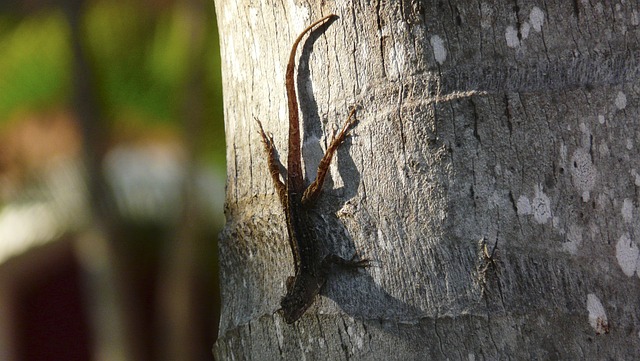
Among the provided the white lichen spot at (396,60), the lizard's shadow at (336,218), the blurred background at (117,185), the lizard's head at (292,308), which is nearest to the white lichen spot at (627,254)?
the lizard's shadow at (336,218)

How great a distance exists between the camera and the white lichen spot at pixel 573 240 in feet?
4.98

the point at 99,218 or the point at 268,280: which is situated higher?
the point at 99,218

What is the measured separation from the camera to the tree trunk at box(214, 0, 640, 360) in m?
1.50

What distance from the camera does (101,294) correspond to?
21.5 feet

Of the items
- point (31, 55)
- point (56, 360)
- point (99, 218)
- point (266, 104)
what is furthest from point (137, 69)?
point (266, 104)

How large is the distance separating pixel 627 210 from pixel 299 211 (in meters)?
0.68

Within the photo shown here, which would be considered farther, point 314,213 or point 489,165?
point 314,213

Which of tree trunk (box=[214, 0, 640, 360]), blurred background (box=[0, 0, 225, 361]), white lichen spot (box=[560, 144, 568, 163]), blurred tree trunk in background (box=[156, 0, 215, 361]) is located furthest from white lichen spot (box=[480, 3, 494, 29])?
blurred tree trunk in background (box=[156, 0, 215, 361])

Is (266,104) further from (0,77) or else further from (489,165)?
(0,77)

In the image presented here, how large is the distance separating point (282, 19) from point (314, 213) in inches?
17.9

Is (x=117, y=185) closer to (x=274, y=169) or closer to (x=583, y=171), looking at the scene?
(x=274, y=169)

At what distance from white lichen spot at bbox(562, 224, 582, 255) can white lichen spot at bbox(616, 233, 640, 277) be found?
8 cm

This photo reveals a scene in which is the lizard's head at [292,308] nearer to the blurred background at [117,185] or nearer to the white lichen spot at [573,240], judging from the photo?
the white lichen spot at [573,240]

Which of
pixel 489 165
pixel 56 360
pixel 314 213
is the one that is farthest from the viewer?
pixel 56 360
